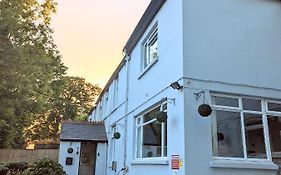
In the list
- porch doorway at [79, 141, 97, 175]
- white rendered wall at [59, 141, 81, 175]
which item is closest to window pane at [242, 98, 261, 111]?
white rendered wall at [59, 141, 81, 175]

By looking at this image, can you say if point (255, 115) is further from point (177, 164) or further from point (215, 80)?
point (177, 164)

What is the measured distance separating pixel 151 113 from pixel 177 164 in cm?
292

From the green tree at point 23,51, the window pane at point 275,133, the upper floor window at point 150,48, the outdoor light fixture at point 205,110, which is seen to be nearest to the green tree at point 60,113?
the green tree at point 23,51

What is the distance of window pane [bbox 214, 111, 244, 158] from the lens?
679 centimetres

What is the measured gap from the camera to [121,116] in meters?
13.0

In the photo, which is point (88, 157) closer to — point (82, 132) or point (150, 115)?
point (82, 132)

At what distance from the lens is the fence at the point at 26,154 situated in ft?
61.8

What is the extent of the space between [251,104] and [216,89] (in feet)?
3.97

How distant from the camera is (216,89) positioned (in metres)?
6.99

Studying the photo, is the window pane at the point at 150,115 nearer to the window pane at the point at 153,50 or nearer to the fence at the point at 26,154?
the window pane at the point at 153,50

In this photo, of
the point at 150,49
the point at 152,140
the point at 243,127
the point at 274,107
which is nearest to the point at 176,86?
the point at 243,127

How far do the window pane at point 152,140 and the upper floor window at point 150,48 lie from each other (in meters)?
2.14

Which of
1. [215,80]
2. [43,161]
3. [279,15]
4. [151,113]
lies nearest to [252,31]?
[279,15]

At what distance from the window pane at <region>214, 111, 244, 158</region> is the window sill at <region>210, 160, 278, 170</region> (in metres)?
0.27
